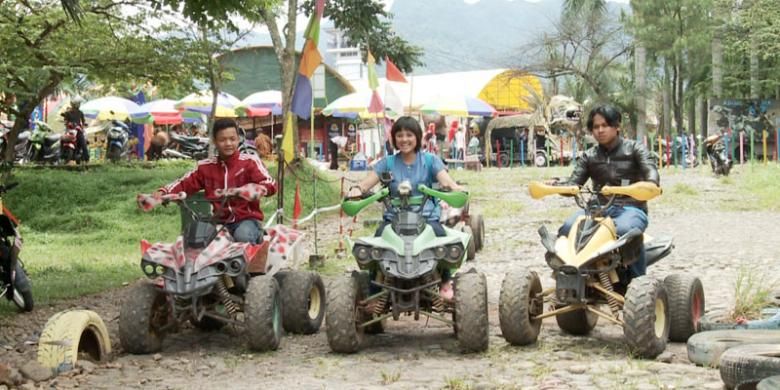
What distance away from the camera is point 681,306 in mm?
6676

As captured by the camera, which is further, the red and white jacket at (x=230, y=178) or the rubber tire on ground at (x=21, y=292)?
the rubber tire on ground at (x=21, y=292)

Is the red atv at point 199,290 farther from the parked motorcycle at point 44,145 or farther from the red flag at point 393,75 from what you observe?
the parked motorcycle at point 44,145

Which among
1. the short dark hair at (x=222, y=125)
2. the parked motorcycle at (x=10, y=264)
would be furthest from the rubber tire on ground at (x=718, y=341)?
the parked motorcycle at (x=10, y=264)

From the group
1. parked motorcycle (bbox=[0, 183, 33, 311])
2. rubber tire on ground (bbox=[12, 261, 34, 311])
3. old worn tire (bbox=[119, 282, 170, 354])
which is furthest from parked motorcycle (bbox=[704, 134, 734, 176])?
old worn tire (bbox=[119, 282, 170, 354])

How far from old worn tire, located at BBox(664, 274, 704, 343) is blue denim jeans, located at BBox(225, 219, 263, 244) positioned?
2.81 metres

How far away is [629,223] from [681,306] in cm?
63

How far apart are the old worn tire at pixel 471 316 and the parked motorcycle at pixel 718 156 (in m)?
19.8

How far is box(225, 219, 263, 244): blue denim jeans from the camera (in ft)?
23.8

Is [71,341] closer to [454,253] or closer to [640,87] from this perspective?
[454,253]

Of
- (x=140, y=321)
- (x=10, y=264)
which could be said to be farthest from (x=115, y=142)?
(x=140, y=321)

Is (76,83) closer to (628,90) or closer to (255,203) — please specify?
(255,203)

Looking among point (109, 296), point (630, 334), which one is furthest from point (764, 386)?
point (109, 296)

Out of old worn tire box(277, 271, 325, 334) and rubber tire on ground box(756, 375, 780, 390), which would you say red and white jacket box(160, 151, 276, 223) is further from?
rubber tire on ground box(756, 375, 780, 390)

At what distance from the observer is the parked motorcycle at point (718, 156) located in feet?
81.6
